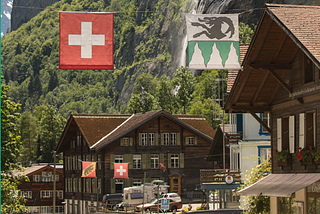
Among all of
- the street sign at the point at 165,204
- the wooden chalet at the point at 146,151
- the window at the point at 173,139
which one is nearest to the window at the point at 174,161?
the wooden chalet at the point at 146,151

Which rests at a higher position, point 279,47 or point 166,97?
point 166,97

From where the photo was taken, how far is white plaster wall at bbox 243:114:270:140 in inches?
1544

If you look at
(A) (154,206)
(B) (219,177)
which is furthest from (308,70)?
(A) (154,206)

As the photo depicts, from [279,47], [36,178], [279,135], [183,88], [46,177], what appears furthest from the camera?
[183,88]

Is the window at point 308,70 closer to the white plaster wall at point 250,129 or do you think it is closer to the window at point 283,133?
the window at point 283,133

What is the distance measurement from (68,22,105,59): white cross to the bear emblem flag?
350cm

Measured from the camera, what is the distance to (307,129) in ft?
62.4

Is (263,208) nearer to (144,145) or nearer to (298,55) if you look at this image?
(298,55)

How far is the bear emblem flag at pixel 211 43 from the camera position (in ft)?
62.5

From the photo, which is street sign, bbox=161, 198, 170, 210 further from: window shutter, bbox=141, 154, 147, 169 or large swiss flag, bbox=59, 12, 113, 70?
large swiss flag, bbox=59, 12, 113, 70

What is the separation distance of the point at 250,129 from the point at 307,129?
20.5 meters

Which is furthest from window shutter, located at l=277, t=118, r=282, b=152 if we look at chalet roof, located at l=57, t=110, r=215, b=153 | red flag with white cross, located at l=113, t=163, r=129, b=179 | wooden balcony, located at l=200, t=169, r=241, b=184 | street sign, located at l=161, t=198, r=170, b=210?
chalet roof, located at l=57, t=110, r=215, b=153

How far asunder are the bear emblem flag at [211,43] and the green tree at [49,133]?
103m

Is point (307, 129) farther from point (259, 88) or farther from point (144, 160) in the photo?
point (144, 160)
